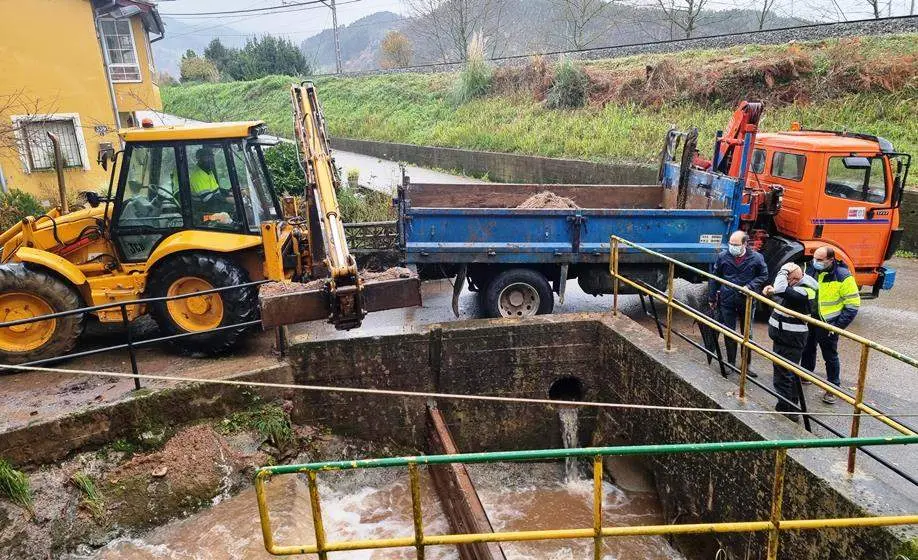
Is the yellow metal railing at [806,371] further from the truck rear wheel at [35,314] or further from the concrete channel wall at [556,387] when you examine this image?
the truck rear wheel at [35,314]

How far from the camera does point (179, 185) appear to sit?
639 cm

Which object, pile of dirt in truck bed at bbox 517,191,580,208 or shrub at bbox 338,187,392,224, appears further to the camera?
shrub at bbox 338,187,392,224

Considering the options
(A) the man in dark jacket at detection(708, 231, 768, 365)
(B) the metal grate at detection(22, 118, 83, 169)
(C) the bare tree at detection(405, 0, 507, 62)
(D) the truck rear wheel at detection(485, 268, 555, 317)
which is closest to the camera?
(A) the man in dark jacket at detection(708, 231, 768, 365)

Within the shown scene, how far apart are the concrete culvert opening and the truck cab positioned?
3.20 metres

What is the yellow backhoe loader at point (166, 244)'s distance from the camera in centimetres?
623

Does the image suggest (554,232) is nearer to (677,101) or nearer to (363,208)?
(363,208)

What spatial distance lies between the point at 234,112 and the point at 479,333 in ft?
115

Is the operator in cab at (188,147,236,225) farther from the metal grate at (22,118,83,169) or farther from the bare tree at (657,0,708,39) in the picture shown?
the bare tree at (657,0,708,39)

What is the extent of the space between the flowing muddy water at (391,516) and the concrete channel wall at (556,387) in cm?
39

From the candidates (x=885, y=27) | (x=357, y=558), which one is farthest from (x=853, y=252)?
(x=885, y=27)

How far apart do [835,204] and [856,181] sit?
0.42 meters

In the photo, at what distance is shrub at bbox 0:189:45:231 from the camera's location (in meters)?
11.1

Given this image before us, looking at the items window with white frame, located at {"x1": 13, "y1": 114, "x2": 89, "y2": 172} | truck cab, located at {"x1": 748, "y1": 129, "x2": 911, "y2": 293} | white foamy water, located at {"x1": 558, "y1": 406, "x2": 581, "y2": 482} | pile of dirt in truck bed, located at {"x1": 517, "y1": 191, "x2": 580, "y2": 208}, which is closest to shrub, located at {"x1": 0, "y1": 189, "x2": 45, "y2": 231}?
window with white frame, located at {"x1": 13, "y1": 114, "x2": 89, "y2": 172}

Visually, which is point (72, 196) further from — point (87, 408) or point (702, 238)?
point (702, 238)
